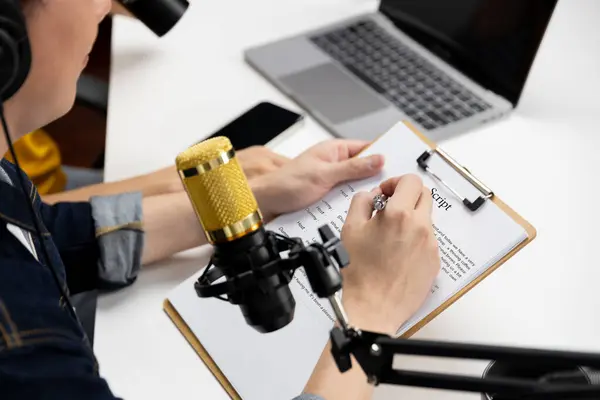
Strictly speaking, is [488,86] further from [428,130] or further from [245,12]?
[245,12]

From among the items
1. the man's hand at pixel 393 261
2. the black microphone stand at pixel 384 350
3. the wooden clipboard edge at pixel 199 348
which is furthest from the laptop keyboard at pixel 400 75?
the black microphone stand at pixel 384 350

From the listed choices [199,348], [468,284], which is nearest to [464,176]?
[468,284]

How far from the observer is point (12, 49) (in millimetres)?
530

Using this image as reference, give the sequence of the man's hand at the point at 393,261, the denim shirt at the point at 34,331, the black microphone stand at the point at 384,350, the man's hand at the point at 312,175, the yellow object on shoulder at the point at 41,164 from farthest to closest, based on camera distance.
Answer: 1. the yellow object on shoulder at the point at 41,164
2. the man's hand at the point at 312,175
3. the man's hand at the point at 393,261
4. the denim shirt at the point at 34,331
5. the black microphone stand at the point at 384,350

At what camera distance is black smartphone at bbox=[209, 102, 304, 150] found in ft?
3.43

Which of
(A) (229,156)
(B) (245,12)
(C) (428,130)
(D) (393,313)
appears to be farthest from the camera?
(B) (245,12)

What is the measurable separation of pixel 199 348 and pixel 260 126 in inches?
16.4

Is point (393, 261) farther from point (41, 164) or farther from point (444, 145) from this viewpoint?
point (41, 164)

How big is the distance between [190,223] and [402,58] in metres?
0.53

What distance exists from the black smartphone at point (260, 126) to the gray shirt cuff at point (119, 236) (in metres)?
0.21

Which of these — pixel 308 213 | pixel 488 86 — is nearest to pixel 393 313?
pixel 308 213

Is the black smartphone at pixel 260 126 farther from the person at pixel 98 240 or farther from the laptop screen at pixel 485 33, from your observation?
the laptop screen at pixel 485 33

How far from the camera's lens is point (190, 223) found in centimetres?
89

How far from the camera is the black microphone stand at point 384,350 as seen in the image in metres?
0.42
